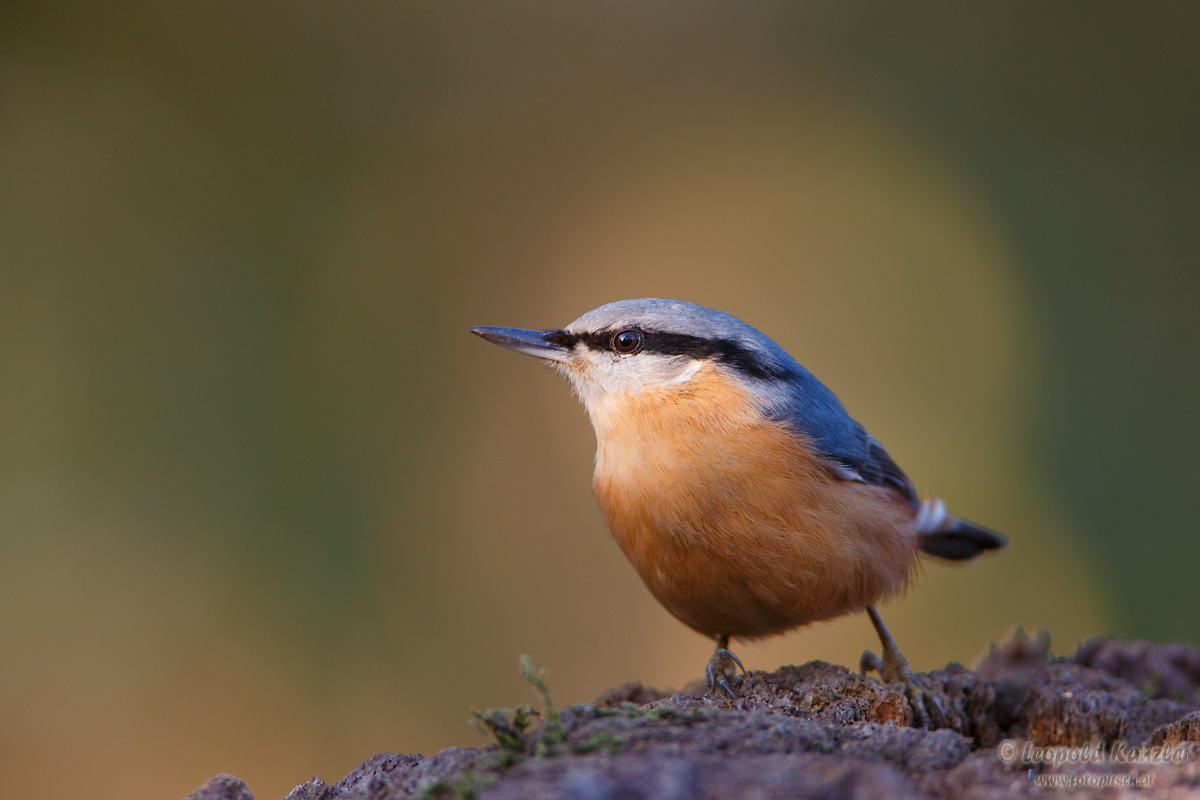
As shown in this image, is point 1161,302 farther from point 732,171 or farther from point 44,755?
point 44,755

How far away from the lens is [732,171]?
26.0 ft

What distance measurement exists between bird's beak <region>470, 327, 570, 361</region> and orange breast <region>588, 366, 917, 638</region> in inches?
11.8

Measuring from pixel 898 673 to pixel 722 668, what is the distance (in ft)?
2.05

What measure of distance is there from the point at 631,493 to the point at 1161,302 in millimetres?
6167

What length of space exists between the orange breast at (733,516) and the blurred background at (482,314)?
3132 mm

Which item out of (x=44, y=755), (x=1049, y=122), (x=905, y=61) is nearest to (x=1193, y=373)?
(x=1049, y=122)

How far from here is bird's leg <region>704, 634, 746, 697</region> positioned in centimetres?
281

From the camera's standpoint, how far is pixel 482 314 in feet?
24.4

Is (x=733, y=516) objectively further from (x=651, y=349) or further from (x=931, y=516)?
(x=931, y=516)

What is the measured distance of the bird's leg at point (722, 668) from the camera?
2.81 m

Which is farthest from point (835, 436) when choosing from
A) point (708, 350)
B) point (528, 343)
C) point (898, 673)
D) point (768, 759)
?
point (768, 759)

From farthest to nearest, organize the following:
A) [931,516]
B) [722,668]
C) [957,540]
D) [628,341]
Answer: [957,540] → [931,516] → [628,341] → [722,668]

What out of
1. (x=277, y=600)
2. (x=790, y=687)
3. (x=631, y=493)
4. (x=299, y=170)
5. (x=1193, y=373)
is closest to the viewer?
(x=790, y=687)

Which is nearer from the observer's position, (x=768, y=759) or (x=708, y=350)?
(x=768, y=759)
